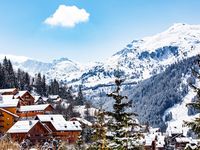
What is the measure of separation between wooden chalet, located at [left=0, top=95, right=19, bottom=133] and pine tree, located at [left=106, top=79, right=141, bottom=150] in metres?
81.3

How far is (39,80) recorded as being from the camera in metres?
160

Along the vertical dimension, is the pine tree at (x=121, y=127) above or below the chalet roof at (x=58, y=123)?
above

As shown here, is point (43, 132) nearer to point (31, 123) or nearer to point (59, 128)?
point (31, 123)

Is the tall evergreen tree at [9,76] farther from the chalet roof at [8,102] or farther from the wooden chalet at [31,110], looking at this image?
the wooden chalet at [31,110]

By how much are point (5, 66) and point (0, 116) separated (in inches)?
2305

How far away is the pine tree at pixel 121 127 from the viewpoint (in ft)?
42.3

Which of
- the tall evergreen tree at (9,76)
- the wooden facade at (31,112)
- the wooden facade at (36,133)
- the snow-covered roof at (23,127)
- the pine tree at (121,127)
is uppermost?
the tall evergreen tree at (9,76)

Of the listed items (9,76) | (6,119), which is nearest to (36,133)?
(6,119)

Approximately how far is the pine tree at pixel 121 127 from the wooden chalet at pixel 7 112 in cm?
8130

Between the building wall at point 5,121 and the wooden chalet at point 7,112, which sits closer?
the building wall at point 5,121

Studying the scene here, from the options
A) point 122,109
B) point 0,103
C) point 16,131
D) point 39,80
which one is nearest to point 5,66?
point 39,80

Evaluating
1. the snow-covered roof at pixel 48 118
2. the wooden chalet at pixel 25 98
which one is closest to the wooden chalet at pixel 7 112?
the snow-covered roof at pixel 48 118

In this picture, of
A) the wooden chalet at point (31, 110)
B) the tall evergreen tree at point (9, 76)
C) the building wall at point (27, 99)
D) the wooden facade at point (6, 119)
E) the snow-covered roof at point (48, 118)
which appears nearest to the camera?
the snow-covered roof at point (48, 118)

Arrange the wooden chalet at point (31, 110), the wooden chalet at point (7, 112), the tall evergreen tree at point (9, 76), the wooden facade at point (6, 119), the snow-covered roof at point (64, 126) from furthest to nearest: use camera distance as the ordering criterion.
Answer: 1. the tall evergreen tree at point (9, 76)
2. the wooden chalet at point (31, 110)
3. the wooden chalet at point (7, 112)
4. the wooden facade at point (6, 119)
5. the snow-covered roof at point (64, 126)
